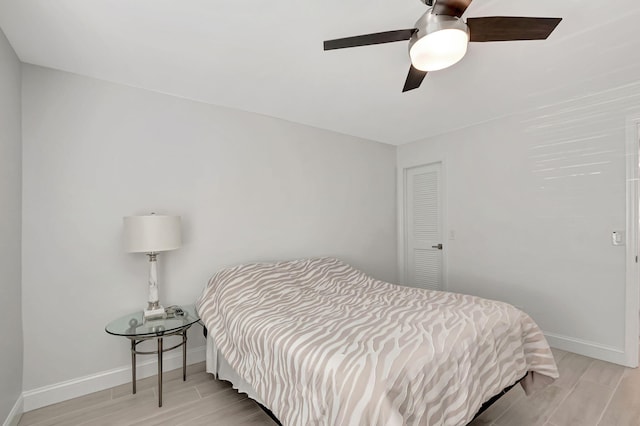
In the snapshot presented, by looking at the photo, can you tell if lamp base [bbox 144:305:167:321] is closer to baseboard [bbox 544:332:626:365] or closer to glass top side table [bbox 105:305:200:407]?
glass top side table [bbox 105:305:200:407]

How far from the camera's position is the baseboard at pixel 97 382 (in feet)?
6.62

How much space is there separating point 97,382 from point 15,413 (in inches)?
17.5

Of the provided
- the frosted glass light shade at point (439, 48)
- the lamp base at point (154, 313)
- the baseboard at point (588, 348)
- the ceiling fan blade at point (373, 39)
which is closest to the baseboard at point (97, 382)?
the lamp base at point (154, 313)

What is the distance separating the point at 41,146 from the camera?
209 centimetres

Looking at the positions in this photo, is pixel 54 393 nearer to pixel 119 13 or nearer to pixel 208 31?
pixel 119 13

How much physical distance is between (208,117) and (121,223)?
1.18 metres

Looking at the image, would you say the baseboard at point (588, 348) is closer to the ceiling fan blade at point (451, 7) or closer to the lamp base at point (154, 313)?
the ceiling fan blade at point (451, 7)

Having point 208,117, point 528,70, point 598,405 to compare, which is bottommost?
point 598,405

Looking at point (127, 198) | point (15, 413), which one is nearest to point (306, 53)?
point (127, 198)

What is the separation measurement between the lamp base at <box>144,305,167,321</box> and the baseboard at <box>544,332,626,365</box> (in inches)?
139

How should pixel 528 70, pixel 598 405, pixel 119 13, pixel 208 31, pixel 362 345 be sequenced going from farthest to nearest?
pixel 528 70 < pixel 598 405 < pixel 208 31 < pixel 119 13 < pixel 362 345

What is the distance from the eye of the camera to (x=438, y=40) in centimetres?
137

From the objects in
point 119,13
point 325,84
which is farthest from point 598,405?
point 119,13

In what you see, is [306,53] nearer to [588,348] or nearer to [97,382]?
[97,382]
